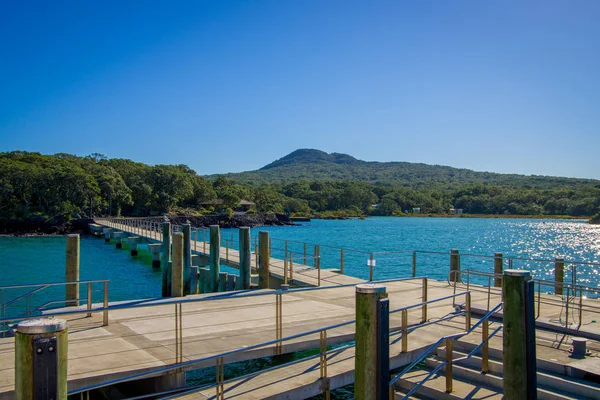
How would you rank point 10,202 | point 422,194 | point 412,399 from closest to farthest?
point 412,399 < point 10,202 < point 422,194

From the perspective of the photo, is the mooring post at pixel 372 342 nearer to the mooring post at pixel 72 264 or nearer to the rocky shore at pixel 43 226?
the mooring post at pixel 72 264

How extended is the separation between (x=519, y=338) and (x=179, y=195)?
98901 millimetres

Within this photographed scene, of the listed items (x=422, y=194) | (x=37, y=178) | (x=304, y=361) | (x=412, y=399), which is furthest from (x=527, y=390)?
(x=422, y=194)

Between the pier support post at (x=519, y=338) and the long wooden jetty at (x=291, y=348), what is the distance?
0.25 meters

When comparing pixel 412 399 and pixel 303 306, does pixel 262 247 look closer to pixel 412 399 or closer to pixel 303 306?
pixel 303 306

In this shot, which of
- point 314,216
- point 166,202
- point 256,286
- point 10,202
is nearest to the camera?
point 256,286

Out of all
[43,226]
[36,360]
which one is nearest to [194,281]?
[36,360]

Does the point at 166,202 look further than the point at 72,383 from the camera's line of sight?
Yes

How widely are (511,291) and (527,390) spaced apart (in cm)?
139

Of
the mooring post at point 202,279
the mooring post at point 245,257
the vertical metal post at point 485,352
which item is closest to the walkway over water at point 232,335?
the vertical metal post at point 485,352

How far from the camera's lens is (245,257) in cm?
1905

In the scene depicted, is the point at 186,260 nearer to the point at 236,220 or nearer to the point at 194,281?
the point at 194,281

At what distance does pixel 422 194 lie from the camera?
19175 centimetres

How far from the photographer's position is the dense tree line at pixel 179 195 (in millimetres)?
78688
